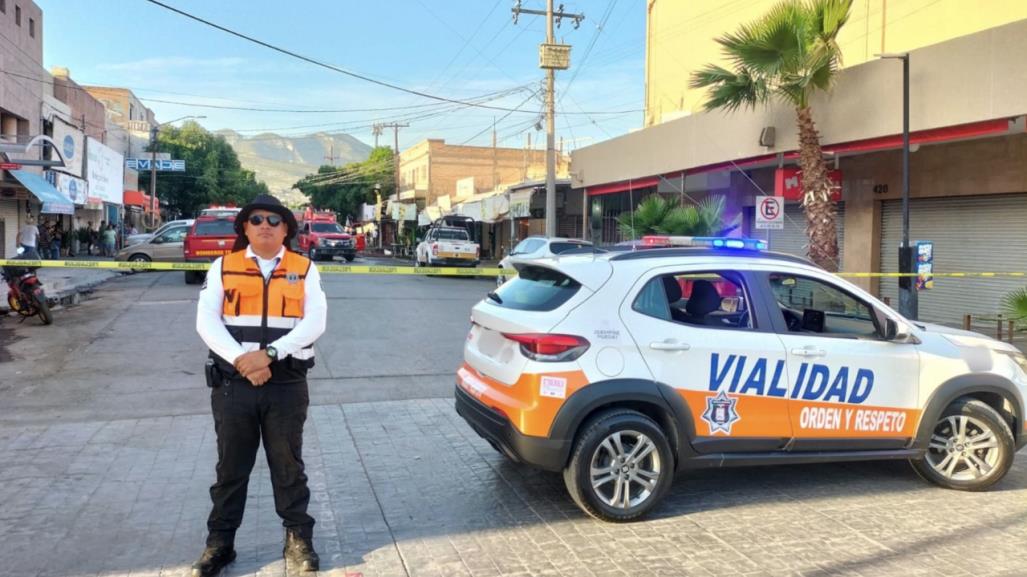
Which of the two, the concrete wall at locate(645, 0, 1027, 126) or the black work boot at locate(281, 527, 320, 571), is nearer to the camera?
the black work boot at locate(281, 527, 320, 571)

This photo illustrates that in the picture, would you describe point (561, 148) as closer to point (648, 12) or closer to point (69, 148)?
point (648, 12)

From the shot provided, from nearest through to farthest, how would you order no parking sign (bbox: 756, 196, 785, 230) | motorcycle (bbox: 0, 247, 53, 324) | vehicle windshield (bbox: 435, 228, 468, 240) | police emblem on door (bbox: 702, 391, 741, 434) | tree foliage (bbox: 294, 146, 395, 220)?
police emblem on door (bbox: 702, 391, 741, 434), motorcycle (bbox: 0, 247, 53, 324), no parking sign (bbox: 756, 196, 785, 230), vehicle windshield (bbox: 435, 228, 468, 240), tree foliage (bbox: 294, 146, 395, 220)

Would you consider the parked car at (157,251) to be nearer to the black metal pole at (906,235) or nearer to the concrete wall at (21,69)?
the concrete wall at (21,69)

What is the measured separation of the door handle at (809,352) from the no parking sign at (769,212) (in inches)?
314

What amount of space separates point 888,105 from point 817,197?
75.0 inches

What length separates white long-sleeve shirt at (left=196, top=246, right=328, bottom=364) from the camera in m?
3.76

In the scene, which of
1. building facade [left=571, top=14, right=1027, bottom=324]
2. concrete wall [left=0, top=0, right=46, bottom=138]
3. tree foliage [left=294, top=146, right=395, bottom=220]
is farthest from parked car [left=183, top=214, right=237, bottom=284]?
tree foliage [left=294, top=146, right=395, bottom=220]

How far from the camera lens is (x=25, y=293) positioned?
12125 mm

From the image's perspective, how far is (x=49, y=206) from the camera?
25.7m

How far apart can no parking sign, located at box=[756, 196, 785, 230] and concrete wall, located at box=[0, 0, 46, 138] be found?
22.3 meters

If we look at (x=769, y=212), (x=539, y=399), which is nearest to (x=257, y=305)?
(x=539, y=399)

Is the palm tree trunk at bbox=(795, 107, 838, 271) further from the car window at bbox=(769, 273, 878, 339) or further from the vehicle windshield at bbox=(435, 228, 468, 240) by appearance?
the vehicle windshield at bbox=(435, 228, 468, 240)

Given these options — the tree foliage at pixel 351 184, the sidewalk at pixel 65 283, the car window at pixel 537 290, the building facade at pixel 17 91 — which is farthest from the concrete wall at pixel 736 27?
the tree foliage at pixel 351 184

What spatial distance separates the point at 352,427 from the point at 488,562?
3.10 m
